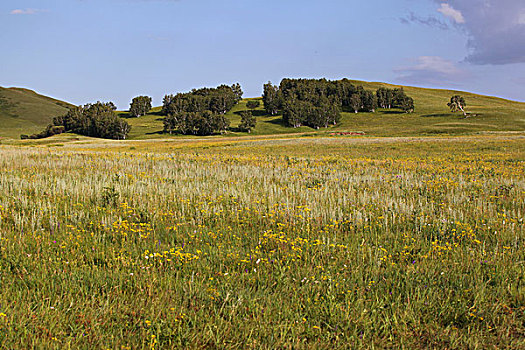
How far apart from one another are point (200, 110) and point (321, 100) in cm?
5054

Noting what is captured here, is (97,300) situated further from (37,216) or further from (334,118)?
(334,118)

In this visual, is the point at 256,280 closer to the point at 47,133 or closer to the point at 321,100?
the point at 321,100

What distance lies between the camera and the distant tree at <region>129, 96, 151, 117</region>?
165 metres

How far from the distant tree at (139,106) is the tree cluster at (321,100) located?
193ft

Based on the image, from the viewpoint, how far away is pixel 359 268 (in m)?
4.86

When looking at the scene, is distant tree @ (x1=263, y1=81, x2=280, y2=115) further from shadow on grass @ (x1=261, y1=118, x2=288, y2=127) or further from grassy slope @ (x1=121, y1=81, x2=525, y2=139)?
shadow on grass @ (x1=261, y1=118, x2=288, y2=127)

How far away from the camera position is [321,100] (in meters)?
139

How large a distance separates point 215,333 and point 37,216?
5.19 m

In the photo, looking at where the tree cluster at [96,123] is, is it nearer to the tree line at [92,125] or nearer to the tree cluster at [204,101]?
the tree line at [92,125]

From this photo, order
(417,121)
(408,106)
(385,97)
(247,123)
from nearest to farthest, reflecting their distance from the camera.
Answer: (417,121) < (247,123) < (408,106) < (385,97)

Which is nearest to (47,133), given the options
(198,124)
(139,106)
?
(139,106)

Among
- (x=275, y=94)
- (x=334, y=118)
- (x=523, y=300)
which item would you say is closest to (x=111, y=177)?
(x=523, y=300)

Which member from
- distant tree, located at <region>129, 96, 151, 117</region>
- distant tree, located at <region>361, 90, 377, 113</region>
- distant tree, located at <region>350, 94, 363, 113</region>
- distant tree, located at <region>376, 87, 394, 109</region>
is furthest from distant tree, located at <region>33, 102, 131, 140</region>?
distant tree, located at <region>376, 87, 394, 109</region>

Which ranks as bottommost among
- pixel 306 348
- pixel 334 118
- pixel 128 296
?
pixel 306 348
